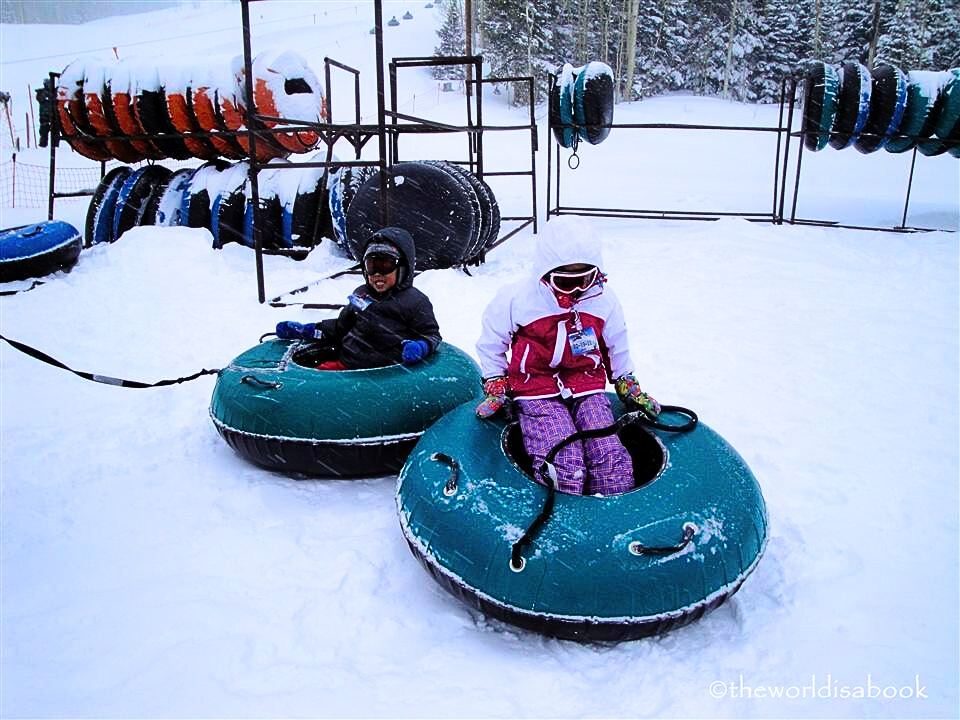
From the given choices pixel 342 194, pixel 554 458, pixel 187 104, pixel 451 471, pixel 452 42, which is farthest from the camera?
pixel 452 42

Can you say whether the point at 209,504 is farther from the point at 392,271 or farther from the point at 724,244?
the point at 724,244

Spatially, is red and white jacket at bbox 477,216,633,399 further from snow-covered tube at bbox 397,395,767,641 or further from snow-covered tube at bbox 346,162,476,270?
snow-covered tube at bbox 346,162,476,270

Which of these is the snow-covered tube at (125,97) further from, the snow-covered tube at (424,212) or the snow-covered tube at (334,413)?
the snow-covered tube at (334,413)

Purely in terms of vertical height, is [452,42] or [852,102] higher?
[452,42]

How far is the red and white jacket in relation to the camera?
117 inches

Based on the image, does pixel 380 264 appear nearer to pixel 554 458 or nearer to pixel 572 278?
pixel 572 278

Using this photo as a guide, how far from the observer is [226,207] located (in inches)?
336

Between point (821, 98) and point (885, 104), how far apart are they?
30.6 inches

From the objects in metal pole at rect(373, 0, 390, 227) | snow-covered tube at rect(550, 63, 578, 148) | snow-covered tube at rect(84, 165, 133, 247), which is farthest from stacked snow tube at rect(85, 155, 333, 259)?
snow-covered tube at rect(550, 63, 578, 148)

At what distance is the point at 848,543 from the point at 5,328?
6.31 m

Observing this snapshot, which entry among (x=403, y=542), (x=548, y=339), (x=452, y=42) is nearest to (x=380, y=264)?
(x=548, y=339)

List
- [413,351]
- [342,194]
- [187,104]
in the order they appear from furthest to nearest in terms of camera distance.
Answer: [187,104] → [342,194] → [413,351]

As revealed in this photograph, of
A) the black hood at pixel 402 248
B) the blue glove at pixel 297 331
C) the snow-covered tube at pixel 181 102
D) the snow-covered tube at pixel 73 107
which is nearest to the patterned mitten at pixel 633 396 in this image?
the black hood at pixel 402 248

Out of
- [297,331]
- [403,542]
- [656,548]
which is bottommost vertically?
[403,542]
